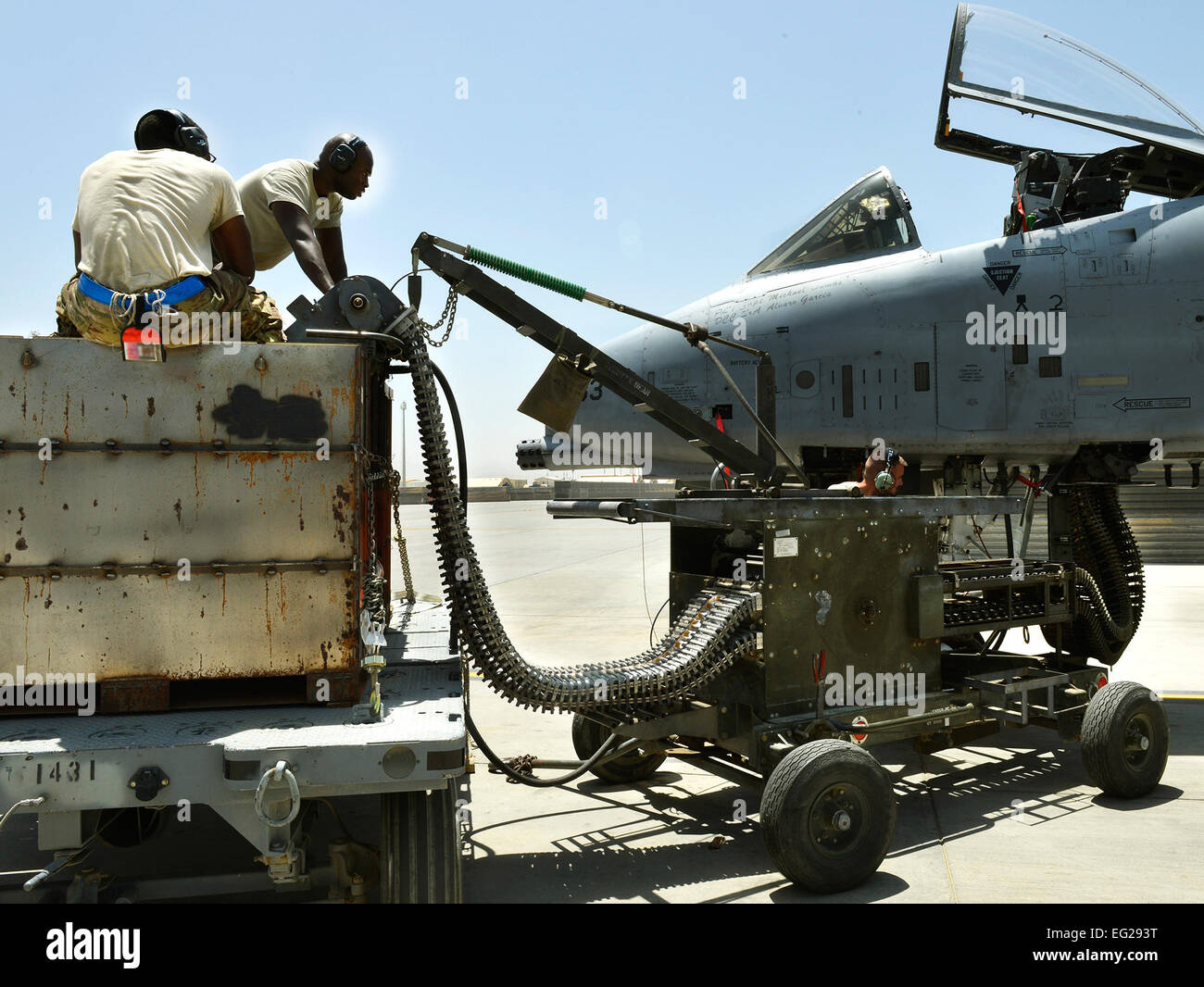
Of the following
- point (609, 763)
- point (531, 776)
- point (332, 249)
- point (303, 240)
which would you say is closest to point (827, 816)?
point (531, 776)

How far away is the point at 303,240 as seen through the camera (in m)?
4.25

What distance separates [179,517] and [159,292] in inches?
34.3

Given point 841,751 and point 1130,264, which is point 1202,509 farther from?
point 841,751

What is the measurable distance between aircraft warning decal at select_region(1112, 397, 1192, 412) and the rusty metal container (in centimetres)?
642

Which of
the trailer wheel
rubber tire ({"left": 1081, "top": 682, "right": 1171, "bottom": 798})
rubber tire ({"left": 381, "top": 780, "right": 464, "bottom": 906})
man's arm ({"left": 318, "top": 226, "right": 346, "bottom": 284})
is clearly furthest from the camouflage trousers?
rubber tire ({"left": 1081, "top": 682, "right": 1171, "bottom": 798})

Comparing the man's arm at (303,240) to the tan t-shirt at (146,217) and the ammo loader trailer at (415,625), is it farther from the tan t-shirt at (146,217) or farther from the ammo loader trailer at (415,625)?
the tan t-shirt at (146,217)

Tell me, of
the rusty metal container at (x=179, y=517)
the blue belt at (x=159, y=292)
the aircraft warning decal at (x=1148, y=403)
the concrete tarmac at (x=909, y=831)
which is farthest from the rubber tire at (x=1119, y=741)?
Answer: the blue belt at (x=159, y=292)

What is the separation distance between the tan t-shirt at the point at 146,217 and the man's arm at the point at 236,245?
0.10 metres

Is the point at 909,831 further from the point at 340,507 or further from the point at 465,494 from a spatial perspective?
the point at 340,507
